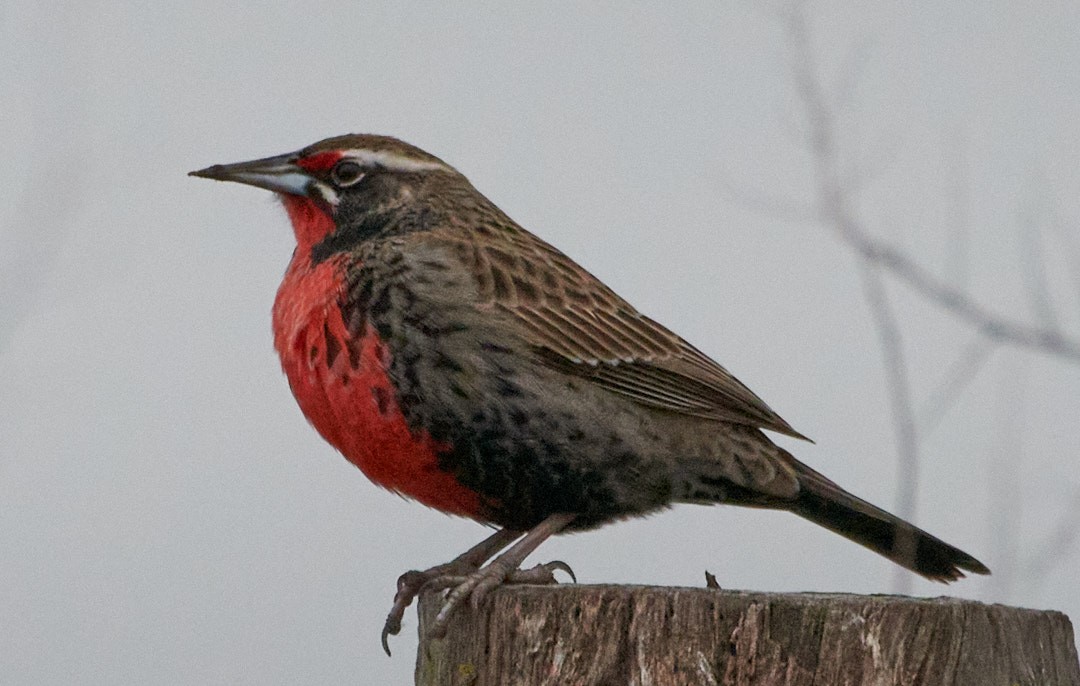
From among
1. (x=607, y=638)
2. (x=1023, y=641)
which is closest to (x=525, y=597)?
(x=607, y=638)

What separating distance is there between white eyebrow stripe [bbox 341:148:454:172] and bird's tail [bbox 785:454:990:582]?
6.14 feet

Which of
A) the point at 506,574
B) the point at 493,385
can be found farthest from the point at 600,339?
the point at 506,574

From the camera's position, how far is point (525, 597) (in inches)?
165

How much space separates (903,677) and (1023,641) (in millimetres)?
355

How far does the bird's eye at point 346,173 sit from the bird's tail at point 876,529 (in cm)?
200

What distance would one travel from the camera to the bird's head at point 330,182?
6.18 metres

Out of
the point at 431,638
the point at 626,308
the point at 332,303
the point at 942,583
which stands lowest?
the point at 431,638

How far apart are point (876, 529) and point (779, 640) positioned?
2.54 meters

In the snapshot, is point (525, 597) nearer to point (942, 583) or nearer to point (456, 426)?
point (456, 426)

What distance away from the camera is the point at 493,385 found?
218 inches

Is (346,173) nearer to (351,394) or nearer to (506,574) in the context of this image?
(351,394)

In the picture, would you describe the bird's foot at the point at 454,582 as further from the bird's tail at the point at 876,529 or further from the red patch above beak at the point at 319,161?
the red patch above beak at the point at 319,161

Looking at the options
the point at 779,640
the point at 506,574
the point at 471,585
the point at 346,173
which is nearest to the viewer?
the point at 779,640

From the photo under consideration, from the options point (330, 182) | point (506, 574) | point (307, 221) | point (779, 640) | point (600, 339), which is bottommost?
point (779, 640)
